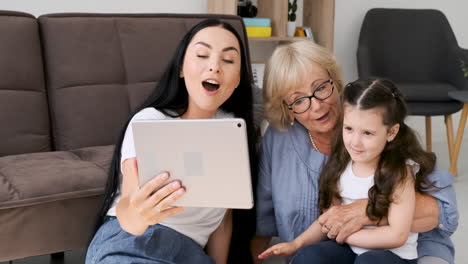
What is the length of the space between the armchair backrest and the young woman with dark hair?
8.75 feet

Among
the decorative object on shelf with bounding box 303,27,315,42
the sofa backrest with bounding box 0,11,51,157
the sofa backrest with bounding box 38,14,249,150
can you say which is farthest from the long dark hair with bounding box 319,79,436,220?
the decorative object on shelf with bounding box 303,27,315,42

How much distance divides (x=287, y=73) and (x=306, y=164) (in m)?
0.26

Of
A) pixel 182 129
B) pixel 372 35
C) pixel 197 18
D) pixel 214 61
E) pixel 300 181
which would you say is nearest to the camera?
pixel 182 129

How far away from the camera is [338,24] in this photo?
4.29 metres

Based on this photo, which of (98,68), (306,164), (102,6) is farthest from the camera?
(102,6)

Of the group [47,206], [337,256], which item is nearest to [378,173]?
[337,256]

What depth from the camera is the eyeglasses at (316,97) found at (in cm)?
159

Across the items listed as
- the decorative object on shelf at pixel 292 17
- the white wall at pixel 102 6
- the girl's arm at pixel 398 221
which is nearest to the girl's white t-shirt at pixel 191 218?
the girl's arm at pixel 398 221

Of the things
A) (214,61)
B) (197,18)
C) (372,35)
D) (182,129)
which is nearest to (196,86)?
(214,61)

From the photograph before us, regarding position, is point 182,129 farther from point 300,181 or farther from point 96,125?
point 96,125

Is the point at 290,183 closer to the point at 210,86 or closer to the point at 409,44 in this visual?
the point at 210,86

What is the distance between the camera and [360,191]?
1518 millimetres

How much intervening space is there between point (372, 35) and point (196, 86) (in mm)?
2851

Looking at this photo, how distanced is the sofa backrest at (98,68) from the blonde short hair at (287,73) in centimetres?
79
